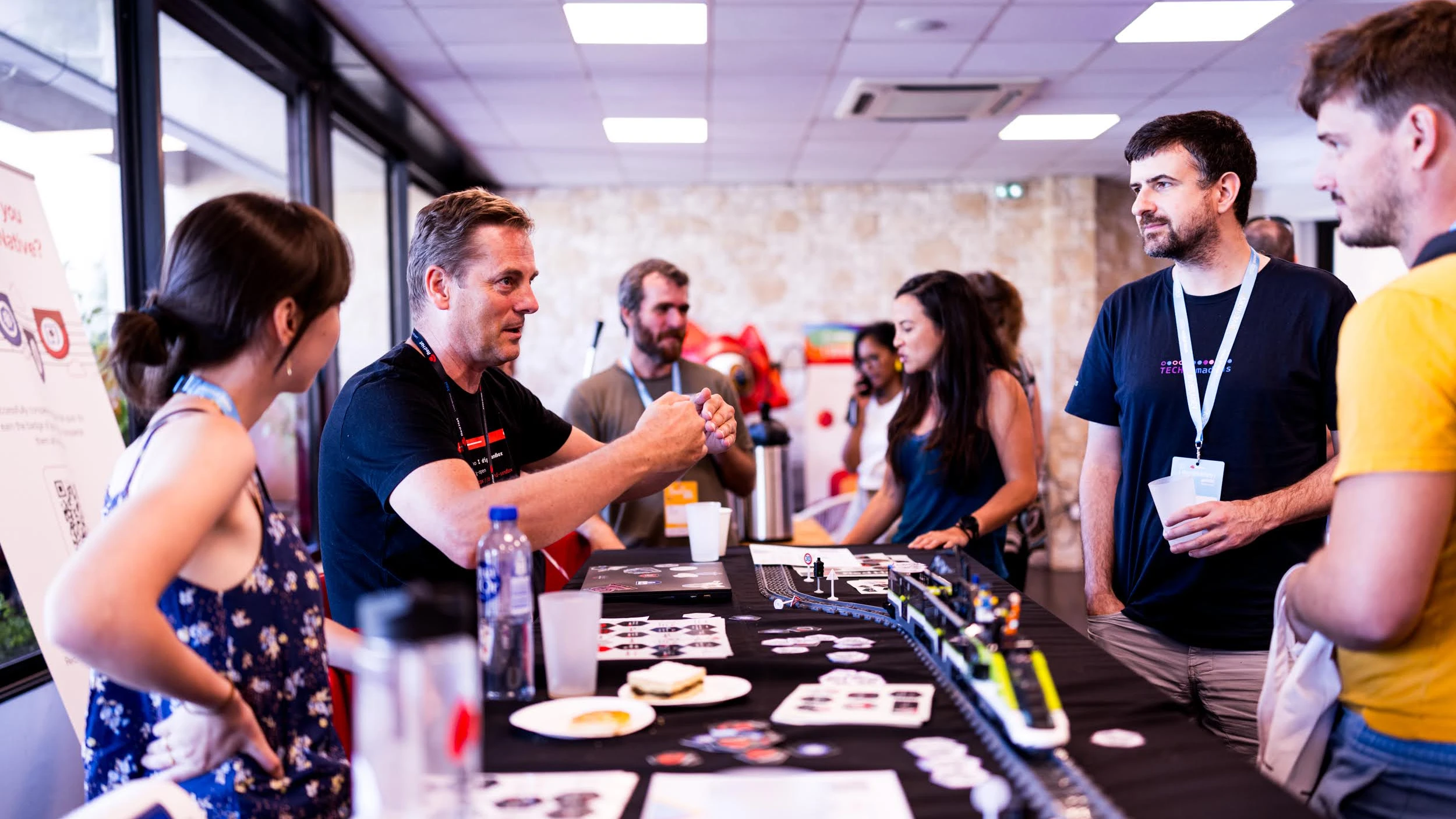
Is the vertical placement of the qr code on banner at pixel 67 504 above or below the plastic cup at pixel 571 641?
above

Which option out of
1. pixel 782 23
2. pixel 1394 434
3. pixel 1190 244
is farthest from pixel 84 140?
pixel 1394 434

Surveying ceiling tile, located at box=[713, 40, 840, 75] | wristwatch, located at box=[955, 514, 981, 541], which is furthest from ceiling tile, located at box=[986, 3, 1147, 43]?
wristwatch, located at box=[955, 514, 981, 541]

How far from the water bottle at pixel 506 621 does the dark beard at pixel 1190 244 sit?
4.41ft

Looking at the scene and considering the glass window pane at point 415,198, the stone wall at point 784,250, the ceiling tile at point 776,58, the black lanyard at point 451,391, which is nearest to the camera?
the black lanyard at point 451,391

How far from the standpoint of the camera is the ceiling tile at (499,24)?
4.24 m

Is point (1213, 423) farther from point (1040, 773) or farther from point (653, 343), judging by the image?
point (653, 343)

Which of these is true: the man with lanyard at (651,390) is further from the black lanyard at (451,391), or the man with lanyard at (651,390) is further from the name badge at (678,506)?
the black lanyard at (451,391)

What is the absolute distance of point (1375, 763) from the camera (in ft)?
4.03

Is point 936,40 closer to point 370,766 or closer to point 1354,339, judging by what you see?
point 1354,339

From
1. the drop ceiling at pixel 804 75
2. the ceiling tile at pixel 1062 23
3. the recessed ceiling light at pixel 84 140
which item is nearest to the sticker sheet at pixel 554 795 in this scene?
the recessed ceiling light at pixel 84 140

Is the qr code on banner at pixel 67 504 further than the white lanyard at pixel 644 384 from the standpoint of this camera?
No

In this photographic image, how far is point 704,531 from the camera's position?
99.2 inches

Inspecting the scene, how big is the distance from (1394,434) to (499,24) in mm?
4063

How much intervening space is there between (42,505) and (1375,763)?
253 cm
